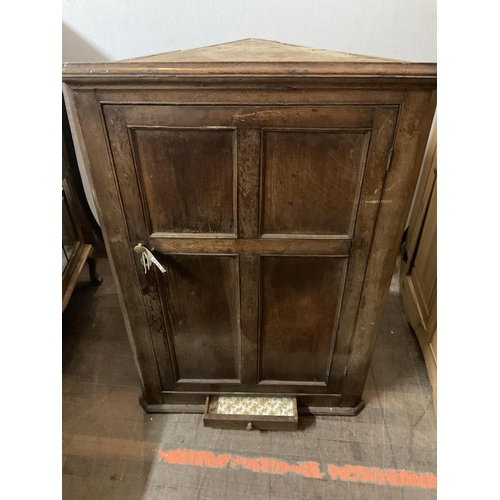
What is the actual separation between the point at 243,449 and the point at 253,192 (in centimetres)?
99

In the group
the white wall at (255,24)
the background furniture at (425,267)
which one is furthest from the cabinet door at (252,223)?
the white wall at (255,24)

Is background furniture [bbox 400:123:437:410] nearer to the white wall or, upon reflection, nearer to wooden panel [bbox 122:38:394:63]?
the white wall

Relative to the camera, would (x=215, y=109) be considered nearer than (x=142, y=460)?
Yes

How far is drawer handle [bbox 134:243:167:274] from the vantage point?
115cm

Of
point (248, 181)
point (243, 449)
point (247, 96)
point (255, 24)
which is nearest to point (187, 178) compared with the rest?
point (248, 181)

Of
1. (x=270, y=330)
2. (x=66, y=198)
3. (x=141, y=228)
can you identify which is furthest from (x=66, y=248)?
(x=270, y=330)

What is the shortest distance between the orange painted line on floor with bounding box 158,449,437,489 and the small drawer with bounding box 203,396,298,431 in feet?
0.35

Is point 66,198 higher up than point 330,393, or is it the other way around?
point 66,198

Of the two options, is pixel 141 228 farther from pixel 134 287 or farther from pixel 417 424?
pixel 417 424

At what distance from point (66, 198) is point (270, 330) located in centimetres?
106

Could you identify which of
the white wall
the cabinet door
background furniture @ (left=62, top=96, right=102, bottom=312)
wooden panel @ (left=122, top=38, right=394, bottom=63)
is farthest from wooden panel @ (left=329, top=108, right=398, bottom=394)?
background furniture @ (left=62, top=96, right=102, bottom=312)

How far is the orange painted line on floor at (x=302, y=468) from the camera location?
1.43 meters

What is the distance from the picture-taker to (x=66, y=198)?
1782 mm

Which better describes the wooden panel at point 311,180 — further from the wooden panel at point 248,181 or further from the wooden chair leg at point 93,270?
the wooden chair leg at point 93,270
